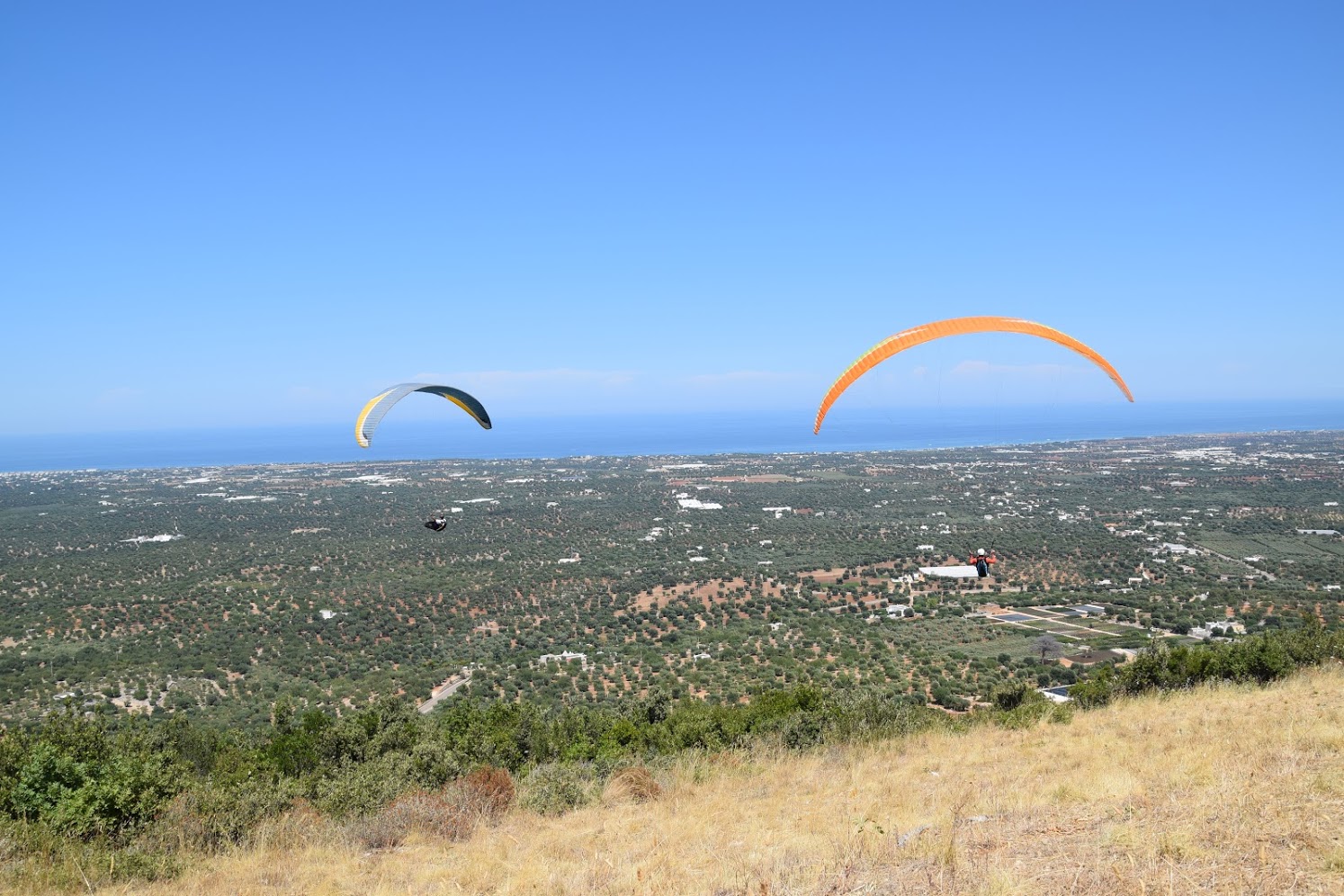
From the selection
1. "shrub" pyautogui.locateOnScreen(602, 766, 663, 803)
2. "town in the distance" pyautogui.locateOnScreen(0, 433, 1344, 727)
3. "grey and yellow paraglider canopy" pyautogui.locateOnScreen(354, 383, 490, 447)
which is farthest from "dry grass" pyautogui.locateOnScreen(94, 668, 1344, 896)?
"grey and yellow paraglider canopy" pyautogui.locateOnScreen(354, 383, 490, 447)

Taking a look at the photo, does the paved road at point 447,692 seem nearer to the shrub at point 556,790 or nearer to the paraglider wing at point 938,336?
the shrub at point 556,790

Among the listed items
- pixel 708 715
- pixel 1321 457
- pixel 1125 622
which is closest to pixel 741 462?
pixel 1321 457

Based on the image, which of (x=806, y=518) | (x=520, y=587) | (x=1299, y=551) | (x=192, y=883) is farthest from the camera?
(x=806, y=518)

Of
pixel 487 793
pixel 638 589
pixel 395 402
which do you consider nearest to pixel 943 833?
pixel 487 793

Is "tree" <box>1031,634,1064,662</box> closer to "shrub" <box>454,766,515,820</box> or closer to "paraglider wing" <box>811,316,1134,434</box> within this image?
"paraglider wing" <box>811,316,1134,434</box>

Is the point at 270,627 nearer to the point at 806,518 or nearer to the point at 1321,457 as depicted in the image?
the point at 806,518

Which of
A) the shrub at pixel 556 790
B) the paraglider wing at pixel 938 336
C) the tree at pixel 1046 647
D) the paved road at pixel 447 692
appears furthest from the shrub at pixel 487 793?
the tree at pixel 1046 647

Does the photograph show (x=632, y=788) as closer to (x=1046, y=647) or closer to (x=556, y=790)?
(x=556, y=790)
